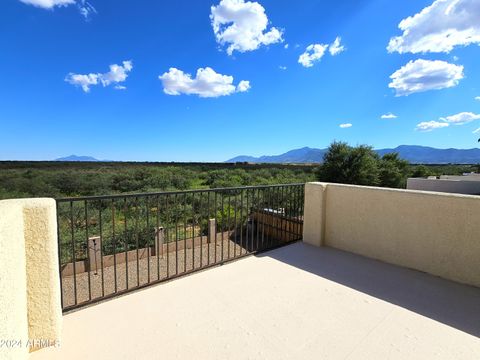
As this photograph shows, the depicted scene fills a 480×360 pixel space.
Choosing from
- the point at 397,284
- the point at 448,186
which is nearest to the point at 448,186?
the point at 448,186

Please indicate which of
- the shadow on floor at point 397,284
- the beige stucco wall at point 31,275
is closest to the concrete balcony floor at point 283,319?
the shadow on floor at point 397,284

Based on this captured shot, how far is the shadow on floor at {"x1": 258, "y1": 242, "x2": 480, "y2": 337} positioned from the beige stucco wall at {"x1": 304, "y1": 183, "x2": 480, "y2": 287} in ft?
0.45

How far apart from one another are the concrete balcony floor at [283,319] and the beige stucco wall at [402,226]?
0.22 meters

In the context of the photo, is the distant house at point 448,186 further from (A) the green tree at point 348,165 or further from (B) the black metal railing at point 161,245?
(B) the black metal railing at point 161,245

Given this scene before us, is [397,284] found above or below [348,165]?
below

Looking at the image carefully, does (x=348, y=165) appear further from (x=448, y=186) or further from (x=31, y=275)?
(x=31, y=275)

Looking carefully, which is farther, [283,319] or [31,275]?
[283,319]

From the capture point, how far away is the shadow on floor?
6.88 feet

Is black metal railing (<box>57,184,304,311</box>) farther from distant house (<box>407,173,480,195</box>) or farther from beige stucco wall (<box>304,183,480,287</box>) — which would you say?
distant house (<box>407,173,480,195</box>)

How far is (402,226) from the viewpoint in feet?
9.64

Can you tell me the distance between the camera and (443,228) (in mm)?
2660

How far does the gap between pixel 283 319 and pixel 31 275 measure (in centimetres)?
174

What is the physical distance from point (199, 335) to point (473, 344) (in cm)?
188

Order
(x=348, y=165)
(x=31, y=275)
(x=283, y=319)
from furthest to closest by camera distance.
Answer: (x=348, y=165)
(x=283, y=319)
(x=31, y=275)
